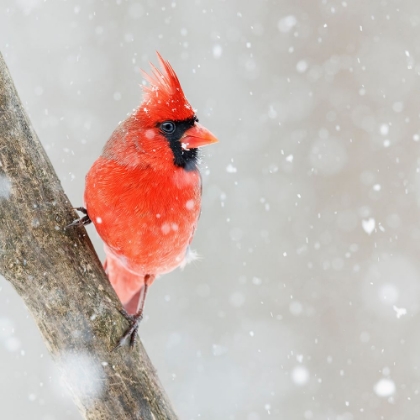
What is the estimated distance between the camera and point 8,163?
1.97 meters

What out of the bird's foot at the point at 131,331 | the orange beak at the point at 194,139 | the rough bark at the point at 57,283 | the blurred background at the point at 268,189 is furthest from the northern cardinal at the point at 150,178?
the blurred background at the point at 268,189

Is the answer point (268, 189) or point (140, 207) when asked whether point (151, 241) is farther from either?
point (268, 189)

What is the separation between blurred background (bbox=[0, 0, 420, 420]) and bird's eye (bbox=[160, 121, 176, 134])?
272 centimetres

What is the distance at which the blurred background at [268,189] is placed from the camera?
16.4ft

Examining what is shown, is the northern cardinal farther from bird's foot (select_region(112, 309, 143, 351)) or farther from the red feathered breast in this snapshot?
bird's foot (select_region(112, 309, 143, 351))

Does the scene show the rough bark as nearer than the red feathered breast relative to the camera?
Yes

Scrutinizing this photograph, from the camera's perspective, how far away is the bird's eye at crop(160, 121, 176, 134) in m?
2.32

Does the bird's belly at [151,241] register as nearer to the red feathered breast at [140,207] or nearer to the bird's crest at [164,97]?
the red feathered breast at [140,207]

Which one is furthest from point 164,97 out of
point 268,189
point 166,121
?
point 268,189

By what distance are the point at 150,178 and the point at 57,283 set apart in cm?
54

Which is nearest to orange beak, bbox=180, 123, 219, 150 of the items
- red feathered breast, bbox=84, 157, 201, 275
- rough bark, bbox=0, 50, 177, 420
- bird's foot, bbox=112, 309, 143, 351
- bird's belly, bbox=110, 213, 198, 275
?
red feathered breast, bbox=84, 157, 201, 275

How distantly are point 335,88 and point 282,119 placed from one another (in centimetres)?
54

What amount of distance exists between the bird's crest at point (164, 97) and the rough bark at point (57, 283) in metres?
0.47

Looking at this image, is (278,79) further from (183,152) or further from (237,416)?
(183,152)
